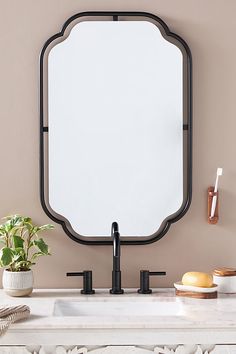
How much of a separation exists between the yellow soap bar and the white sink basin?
0.10 meters

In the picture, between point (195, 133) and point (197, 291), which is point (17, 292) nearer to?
point (197, 291)

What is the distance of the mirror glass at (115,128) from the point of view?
2469 mm

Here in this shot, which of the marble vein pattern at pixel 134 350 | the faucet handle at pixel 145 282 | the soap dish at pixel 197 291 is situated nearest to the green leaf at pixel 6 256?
the marble vein pattern at pixel 134 350

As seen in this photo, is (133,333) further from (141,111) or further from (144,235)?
(141,111)

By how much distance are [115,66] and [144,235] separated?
2.15 ft

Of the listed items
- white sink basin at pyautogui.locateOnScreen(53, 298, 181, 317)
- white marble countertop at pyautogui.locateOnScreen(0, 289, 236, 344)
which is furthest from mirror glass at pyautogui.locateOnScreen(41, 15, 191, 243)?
white marble countertop at pyautogui.locateOnScreen(0, 289, 236, 344)

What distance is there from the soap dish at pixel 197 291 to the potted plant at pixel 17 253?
19.4 inches

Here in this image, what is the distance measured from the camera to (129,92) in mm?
2486

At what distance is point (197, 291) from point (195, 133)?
2.02 ft

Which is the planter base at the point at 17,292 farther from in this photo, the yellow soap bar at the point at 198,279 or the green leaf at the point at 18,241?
the yellow soap bar at the point at 198,279

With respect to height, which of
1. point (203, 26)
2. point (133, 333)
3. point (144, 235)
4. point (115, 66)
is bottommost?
point (133, 333)

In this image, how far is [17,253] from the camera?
230cm

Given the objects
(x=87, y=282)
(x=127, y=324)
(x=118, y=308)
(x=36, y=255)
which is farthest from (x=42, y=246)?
(x=127, y=324)

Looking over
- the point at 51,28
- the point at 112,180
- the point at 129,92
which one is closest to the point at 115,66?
the point at 129,92
